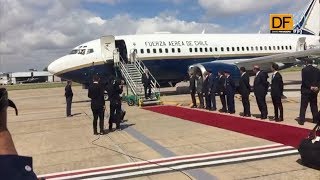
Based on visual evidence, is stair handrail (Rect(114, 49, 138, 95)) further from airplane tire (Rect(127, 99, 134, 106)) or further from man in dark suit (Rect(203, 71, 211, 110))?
man in dark suit (Rect(203, 71, 211, 110))

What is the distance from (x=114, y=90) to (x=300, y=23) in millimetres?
28258

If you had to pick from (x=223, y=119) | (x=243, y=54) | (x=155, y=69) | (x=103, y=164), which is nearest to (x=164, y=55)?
(x=155, y=69)

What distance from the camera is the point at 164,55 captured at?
957 inches

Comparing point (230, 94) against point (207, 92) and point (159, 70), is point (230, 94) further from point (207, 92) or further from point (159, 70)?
point (159, 70)

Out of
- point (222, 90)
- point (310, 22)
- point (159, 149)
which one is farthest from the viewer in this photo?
point (310, 22)

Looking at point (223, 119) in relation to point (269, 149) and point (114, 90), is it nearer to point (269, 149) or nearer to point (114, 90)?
point (114, 90)

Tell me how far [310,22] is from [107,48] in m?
22.9

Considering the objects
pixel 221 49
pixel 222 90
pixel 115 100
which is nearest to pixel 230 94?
pixel 222 90

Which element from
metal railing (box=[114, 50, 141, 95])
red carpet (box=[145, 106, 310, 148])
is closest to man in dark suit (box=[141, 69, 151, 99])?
metal railing (box=[114, 50, 141, 95])

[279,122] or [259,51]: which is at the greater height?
[259,51]

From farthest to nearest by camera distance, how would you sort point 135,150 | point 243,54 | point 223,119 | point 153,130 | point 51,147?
point 243,54 → point 223,119 → point 153,130 → point 51,147 → point 135,150

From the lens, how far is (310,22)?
3634 centimetres

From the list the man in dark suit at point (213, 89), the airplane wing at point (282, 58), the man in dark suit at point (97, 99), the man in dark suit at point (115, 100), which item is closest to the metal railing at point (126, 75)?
the man in dark suit at point (213, 89)

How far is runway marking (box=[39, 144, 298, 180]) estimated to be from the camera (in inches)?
278
